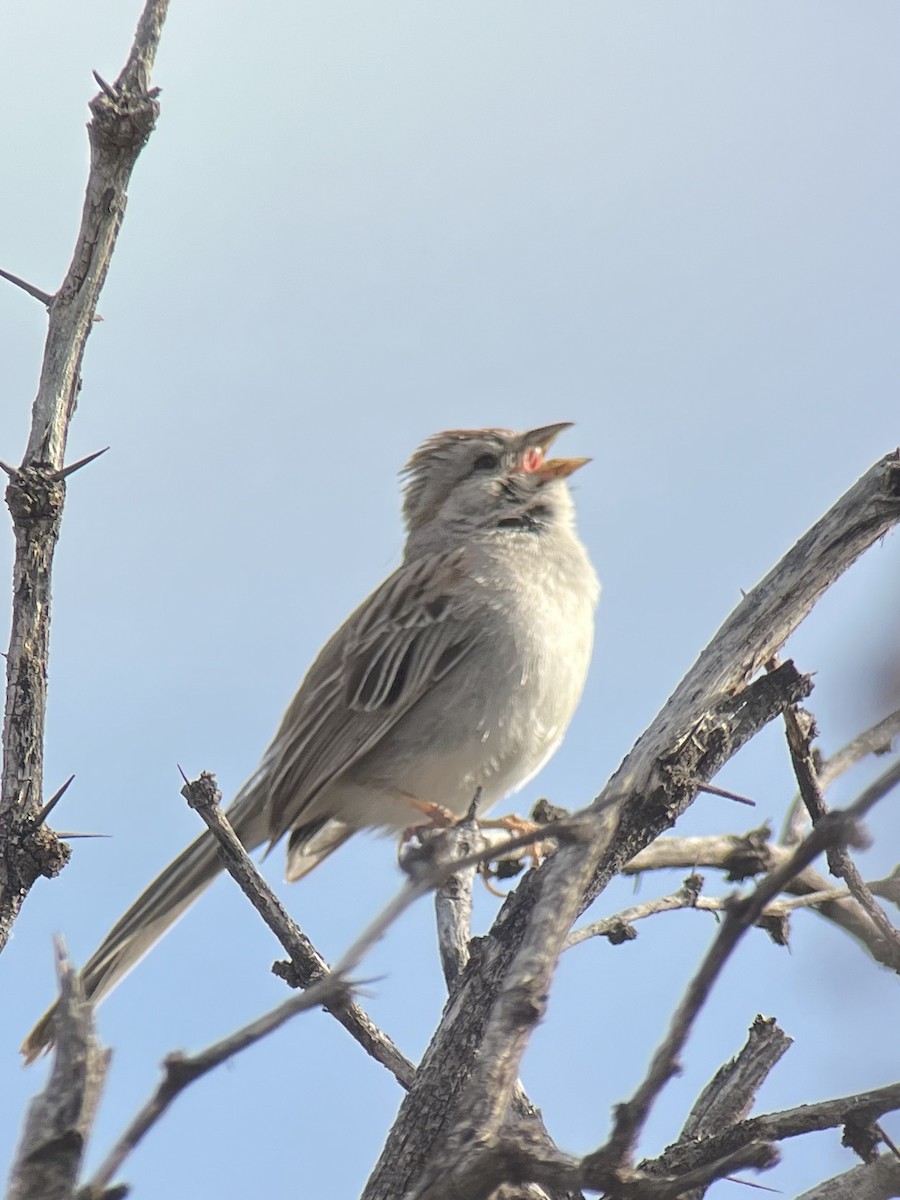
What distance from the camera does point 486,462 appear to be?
295 inches

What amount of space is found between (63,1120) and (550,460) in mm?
5637

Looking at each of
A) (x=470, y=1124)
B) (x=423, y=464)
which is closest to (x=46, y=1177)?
(x=470, y=1124)

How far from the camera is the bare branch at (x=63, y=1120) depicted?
184 centimetres

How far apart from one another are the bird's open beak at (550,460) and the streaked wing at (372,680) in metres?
0.76

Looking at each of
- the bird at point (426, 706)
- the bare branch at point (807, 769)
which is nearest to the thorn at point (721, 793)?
the bare branch at point (807, 769)

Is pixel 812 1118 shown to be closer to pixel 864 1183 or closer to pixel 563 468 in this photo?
pixel 864 1183

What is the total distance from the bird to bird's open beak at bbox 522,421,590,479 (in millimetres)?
355

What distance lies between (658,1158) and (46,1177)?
1.62m

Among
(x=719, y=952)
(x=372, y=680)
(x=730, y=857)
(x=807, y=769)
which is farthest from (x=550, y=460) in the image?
(x=719, y=952)

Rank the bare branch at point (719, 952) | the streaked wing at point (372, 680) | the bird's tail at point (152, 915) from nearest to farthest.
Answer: the bare branch at point (719, 952), the bird's tail at point (152, 915), the streaked wing at point (372, 680)

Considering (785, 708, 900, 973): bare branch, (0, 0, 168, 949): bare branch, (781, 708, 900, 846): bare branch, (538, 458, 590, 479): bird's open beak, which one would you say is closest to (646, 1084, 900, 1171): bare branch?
(785, 708, 900, 973): bare branch

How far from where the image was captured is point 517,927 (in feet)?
10.2

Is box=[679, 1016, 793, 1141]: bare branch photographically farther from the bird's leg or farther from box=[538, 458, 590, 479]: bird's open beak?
box=[538, 458, 590, 479]: bird's open beak

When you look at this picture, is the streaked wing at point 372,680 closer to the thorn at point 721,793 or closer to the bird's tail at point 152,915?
the bird's tail at point 152,915
